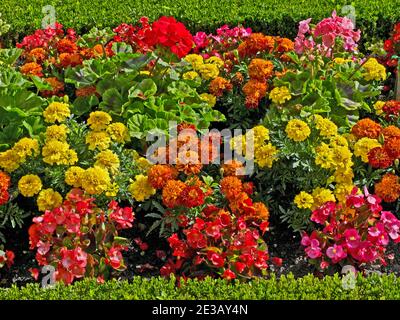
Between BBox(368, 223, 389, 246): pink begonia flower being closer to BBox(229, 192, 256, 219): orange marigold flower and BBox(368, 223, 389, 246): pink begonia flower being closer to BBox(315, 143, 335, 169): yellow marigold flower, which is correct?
BBox(315, 143, 335, 169): yellow marigold flower

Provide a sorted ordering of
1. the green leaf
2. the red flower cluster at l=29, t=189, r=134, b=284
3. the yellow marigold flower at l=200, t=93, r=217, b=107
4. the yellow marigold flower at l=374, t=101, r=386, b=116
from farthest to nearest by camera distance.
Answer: the yellow marigold flower at l=200, t=93, r=217, b=107, the yellow marigold flower at l=374, t=101, r=386, b=116, the green leaf, the red flower cluster at l=29, t=189, r=134, b=284

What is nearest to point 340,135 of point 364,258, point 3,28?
point 364,258

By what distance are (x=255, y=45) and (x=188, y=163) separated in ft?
4.38

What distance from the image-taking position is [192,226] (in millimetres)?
3947

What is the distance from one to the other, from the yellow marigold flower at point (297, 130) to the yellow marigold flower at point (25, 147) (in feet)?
4.56

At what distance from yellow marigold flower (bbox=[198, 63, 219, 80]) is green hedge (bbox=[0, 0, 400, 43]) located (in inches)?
69.1

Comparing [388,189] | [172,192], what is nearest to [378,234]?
[388,189]

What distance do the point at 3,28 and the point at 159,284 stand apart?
254cm

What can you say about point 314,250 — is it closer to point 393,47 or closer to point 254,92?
point 254,92

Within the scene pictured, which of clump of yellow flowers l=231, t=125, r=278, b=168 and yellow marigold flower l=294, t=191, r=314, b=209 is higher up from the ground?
clump of yellow flowers l=231, t=125, r=278, b=168

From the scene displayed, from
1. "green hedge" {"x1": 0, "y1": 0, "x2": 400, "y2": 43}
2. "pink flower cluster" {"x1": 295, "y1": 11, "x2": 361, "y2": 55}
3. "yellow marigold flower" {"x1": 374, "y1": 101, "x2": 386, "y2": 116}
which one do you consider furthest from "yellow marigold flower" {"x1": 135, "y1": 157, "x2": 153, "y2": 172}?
"green hedge" {"x1": 0, "y1": 0, "x2": 400, "y2": 43}

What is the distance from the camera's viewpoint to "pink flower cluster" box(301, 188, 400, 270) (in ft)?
12.1

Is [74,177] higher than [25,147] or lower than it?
lower

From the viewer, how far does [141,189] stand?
157 inches
